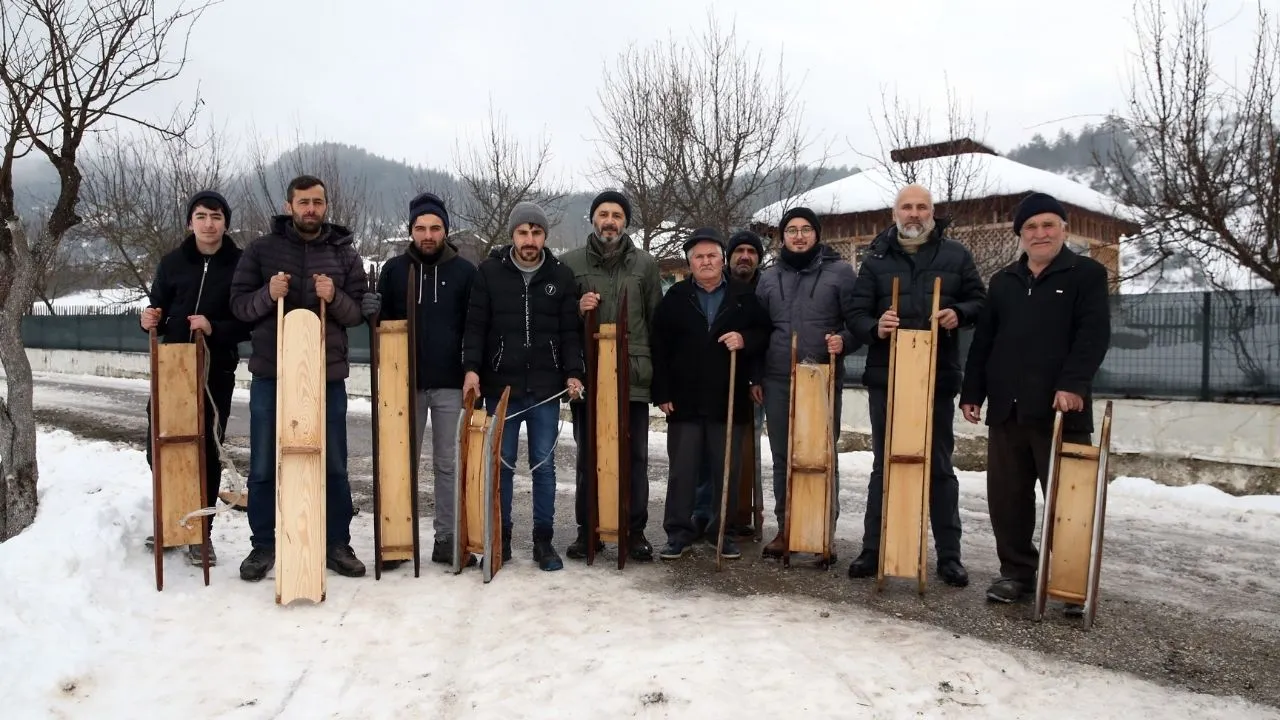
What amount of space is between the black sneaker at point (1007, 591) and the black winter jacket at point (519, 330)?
265 centimetres

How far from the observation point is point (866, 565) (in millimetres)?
5027

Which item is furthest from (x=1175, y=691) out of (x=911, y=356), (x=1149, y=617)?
(x=911, y=356)

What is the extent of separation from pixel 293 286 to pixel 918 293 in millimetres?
Result: 3547

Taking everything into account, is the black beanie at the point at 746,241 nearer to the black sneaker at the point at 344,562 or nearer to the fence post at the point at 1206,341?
the black sneaker at the point at 344,562

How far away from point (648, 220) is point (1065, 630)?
1150 centimetres

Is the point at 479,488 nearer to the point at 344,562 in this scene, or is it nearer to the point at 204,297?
the point at 344,562

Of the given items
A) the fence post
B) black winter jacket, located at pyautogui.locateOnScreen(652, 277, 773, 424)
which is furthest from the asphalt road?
the fence post

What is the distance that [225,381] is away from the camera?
5.16 meters

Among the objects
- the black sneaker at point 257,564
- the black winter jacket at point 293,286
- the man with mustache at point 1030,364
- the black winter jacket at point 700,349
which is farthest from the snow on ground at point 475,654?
the black winter jacket at point 293,286

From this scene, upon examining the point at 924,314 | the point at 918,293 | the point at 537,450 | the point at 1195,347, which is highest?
the point at 918,293

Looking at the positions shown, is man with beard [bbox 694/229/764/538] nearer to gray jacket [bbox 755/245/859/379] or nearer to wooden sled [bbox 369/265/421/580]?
gray jacket [bbox 755/245/859/379]

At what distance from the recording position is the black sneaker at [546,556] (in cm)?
511

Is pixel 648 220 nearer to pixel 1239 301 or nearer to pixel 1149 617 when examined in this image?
pixel 1239 301

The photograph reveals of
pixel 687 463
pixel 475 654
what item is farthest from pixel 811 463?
pixel 475 654
